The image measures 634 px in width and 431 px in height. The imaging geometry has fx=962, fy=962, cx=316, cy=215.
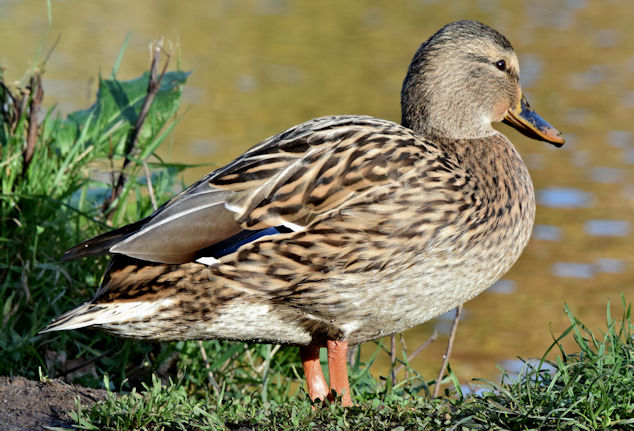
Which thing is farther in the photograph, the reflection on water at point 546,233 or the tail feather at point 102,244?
the reflection on water at point 546,233

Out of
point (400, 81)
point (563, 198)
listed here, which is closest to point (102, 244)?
point (563, 198)

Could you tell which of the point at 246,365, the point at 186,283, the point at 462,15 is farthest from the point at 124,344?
the point at 462,15

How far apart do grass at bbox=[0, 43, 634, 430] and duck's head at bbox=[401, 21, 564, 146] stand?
1092 millimetres

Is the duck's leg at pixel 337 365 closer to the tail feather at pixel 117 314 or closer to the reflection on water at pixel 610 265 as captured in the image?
the tail feather at pixel 117 314

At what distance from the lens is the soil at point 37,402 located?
3.38 meters

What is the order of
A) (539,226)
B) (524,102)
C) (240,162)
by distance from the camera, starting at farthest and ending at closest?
(539,226), (524,102), (240,162)

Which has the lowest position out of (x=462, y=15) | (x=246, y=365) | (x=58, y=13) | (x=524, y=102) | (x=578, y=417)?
(x=246, y=365)

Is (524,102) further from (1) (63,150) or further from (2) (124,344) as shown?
(1) (63,150)

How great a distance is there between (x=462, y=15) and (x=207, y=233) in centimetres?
1185

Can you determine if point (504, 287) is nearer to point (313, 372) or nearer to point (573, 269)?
point (573, 269)

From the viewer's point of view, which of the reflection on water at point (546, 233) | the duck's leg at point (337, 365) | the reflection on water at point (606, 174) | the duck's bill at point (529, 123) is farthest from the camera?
the reflection on water at point (606, 174)

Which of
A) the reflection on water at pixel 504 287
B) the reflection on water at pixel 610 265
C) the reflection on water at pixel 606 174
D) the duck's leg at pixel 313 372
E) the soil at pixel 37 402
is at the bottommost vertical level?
the soil at pixel 37 402

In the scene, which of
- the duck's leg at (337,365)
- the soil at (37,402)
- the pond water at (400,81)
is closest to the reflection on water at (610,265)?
the pond water at (400,81)

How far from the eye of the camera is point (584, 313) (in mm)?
6863
